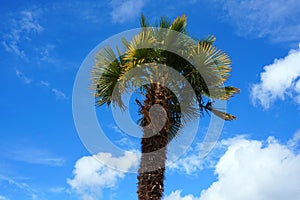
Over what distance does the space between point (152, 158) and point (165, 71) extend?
282 centimetres

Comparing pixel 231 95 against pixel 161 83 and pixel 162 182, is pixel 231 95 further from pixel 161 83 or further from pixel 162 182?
pixel 162 182

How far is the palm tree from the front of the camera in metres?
12.8

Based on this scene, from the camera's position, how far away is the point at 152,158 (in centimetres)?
1168

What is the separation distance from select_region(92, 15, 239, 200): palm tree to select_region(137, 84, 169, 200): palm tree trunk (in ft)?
0.13

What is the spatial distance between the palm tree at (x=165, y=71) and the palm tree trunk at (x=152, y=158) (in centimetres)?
4

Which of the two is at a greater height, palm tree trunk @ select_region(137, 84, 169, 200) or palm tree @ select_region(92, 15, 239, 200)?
palm tree @ select_region(92, 15, 239, 200)

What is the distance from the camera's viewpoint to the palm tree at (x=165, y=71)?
1277 cm

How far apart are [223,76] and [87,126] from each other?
4.30 meters

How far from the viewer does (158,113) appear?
12.3 meters

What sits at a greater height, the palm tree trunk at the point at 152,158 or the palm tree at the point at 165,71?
the palm tree at the point at 165,71

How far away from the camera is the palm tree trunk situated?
37.3 feet

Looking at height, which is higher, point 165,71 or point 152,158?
point 165,71

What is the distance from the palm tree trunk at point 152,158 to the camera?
11.4m

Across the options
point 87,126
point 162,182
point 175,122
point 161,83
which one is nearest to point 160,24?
point 161,83
